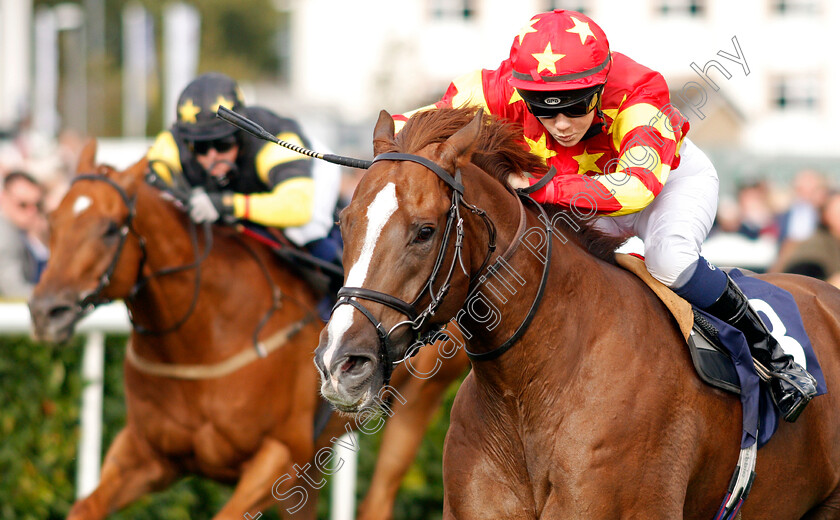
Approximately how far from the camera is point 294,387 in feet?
15.2

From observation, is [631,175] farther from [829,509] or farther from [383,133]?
[829,509]

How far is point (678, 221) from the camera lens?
10.4ft

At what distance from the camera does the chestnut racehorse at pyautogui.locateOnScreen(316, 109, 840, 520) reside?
2.51 m

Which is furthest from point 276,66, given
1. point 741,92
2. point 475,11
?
point 741,92

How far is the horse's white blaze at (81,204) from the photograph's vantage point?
4.32 meters

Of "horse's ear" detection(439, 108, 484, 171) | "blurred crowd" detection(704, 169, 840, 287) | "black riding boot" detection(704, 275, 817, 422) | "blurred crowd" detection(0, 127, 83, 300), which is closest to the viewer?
"horse's ear" detection(439, 108, 484, 171)

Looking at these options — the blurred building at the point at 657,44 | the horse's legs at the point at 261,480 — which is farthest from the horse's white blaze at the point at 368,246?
the blurred building at the point at 657,44

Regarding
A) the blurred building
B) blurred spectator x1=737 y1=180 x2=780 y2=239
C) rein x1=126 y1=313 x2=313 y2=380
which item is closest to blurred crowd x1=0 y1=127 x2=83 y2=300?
rein x1=126 y1=313 x2=313 y2=380

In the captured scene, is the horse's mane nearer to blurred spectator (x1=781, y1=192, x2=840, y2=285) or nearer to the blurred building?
blurred spectator (x1=781, y1=192, x2=840, y2=285)

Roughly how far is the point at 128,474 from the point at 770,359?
110 inches

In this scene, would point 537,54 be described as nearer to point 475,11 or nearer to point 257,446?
point 257,446

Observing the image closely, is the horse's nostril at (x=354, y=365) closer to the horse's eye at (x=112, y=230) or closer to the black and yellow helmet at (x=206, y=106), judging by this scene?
the horse's eye at (x=112, y=230)

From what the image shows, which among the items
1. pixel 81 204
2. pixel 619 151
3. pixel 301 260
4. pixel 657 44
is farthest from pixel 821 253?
pixel 657 44

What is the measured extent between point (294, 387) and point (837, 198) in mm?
4840
